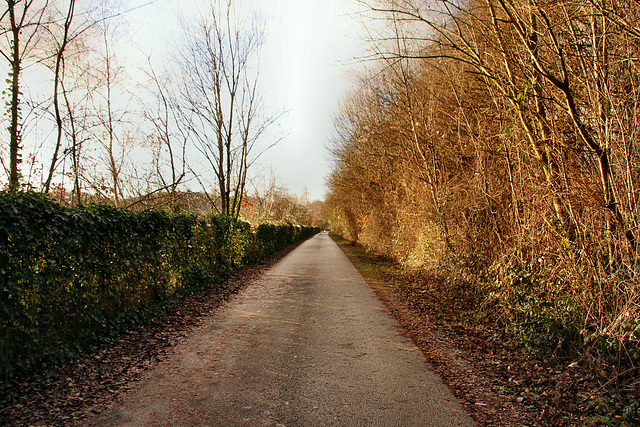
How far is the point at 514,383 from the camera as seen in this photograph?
12.4 feet

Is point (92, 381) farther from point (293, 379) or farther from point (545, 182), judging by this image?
point (545, 182)

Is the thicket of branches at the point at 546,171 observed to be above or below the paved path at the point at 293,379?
above

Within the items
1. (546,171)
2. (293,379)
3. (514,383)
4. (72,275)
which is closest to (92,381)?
(72,275)

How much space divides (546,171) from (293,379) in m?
4.28

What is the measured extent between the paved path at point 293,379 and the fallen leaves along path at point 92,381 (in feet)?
0.69

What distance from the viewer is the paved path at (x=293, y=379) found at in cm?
309

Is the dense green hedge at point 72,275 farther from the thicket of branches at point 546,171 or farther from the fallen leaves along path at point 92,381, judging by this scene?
the thicket of branches at point 546,171

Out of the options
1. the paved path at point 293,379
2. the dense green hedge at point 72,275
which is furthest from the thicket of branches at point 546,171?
the dense green hedge at point 72,275

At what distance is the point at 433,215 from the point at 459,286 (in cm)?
268

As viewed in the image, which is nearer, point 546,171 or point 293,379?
point 293,379

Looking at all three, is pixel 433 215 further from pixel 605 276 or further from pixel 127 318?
pixel 127 318

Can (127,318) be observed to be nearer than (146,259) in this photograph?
Yes

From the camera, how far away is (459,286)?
26.1 ft

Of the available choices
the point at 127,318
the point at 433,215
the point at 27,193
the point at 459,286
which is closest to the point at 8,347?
the point at 27,193
